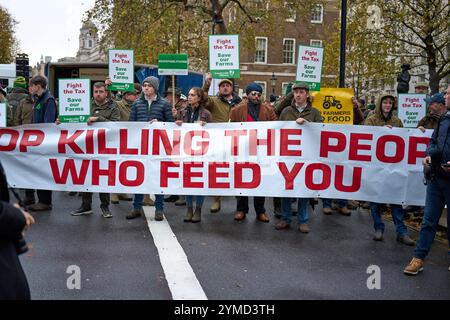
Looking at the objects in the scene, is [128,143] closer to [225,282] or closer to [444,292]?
[225,282]

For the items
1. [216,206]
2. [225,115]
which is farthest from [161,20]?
[216,206]

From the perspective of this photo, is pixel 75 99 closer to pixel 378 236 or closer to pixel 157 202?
pixel 157 202

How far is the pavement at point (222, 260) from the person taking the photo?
5.09 metres

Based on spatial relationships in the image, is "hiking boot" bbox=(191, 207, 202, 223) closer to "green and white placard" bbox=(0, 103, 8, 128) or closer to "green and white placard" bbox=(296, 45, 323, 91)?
"green and white placard" bbox=(296, 45, 323, 91)

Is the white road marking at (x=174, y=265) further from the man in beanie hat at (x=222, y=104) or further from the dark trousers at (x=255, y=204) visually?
the man in beanie hat at (x=222, y=104)

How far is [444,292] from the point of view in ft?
17.3

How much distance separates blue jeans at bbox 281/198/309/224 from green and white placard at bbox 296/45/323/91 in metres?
2.24

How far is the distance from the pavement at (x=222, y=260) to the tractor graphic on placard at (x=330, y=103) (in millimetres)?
1949

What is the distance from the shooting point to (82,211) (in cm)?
850

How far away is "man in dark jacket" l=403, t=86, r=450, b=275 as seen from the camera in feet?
18.7

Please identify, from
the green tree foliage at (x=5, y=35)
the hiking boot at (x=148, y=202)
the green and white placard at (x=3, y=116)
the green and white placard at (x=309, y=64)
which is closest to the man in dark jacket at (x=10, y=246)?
the green and white placard at (x=3, y=116)

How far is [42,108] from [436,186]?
19.3ft

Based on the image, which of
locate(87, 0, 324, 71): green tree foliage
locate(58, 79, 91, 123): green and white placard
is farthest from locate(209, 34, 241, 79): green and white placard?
locate(87, 0, 324, 71): green tree foliage

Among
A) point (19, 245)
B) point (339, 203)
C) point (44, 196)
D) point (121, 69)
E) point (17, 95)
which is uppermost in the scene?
point (121, 69)
